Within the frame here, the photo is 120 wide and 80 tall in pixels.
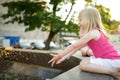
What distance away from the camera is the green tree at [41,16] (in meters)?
11.2

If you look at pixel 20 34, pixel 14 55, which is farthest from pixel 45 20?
pixel 20 34

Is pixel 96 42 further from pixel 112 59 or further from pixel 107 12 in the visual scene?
pixel 107 12

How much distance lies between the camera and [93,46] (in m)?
2.32

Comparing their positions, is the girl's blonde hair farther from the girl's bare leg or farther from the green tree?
the green tree

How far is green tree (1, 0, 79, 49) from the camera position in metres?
11.2

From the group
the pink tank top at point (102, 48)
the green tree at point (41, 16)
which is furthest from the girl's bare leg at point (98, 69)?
the green tree at point (41, 16)

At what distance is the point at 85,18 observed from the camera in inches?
90.0

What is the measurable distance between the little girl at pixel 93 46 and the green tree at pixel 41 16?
8636 millimetres

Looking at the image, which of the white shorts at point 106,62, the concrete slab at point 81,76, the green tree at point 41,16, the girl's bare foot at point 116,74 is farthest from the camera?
the green tree at point 41,16

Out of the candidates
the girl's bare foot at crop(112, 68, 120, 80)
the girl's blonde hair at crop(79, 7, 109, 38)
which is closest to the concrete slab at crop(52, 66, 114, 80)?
the girl's bare foot at crop(112, 68, 120, 80)

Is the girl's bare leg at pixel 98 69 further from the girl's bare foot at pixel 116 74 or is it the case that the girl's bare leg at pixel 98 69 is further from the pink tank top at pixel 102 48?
the pink tank top at pixel 102 48

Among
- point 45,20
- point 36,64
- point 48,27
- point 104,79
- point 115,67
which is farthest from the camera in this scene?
point 48,27

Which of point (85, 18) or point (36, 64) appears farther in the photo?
point (36, 64)

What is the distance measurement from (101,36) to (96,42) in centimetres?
6
